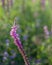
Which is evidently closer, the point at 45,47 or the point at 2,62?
the point at 2,62

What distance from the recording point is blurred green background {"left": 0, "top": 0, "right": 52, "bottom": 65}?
1572mm

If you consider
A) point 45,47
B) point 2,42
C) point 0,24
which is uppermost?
point 0,24

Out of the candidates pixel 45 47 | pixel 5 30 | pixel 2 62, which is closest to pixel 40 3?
pixel 45 47

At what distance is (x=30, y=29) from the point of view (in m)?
2.13

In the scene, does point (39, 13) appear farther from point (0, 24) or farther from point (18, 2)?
point (0, 24)

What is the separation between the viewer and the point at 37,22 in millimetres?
2309

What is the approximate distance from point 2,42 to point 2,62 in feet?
0.53

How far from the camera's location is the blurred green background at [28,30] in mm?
1572

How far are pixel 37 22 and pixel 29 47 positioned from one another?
21.2 inches

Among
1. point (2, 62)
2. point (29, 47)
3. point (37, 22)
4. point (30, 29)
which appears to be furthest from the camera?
point (37, 22)

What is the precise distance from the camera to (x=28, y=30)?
6.89 feet

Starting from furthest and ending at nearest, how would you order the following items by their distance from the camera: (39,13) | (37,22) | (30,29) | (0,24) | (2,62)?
1. (39,13)
2. (37,22)
3. (30,29)
4. (0,24)
5. (2,62)

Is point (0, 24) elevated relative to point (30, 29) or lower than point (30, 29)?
elevated

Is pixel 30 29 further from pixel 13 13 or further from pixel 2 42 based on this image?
pixel 2 42
